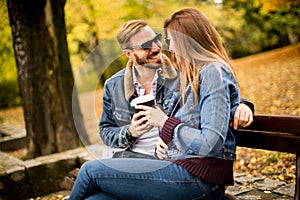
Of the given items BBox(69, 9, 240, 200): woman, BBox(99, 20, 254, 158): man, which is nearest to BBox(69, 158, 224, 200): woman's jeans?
BBox(69, 9, 240, 200): woman

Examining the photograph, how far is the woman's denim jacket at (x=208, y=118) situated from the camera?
6.03ft

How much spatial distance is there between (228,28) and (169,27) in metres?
20.0

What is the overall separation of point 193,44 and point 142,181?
0.74 metres

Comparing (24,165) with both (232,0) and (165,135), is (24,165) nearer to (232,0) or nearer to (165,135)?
(165,135)

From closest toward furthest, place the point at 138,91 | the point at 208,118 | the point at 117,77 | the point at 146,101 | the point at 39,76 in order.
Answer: the point at 208,118 < the point at 146,101 < the point at 138,91 < the point at 117,77 < the point at 39,76

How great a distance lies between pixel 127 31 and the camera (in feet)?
7.45

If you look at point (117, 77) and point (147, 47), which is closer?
point (147, 47)

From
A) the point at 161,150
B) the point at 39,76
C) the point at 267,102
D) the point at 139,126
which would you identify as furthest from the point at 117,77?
the point at 267,102

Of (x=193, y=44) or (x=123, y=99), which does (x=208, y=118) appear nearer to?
(x=193, y=44)

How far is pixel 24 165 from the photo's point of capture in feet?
14.1

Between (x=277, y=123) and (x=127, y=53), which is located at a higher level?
(x=127, y=53)

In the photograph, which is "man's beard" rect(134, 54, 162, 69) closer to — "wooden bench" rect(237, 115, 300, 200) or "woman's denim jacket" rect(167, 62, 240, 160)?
"woman's denim jacket" rect(167, 62, 240, 160)

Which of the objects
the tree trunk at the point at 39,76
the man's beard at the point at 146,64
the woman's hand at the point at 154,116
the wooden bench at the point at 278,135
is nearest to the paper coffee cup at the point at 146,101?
the woman's hand at the point at 154,116

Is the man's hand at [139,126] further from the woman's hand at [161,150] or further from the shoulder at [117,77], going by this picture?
the shoulder at [117,77]
